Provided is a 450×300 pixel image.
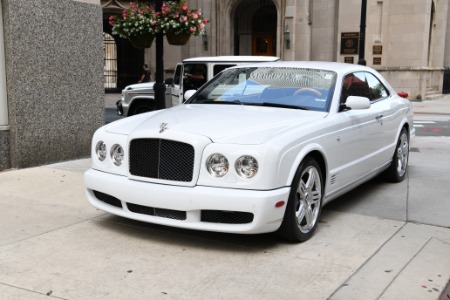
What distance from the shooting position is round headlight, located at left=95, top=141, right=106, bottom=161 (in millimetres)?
5067

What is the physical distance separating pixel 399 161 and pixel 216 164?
3.95 metres

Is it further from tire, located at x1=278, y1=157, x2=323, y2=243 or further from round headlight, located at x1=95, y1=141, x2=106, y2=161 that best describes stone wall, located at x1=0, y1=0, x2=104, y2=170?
tire, located at x1=278, y1=157, x2=323, y2=243

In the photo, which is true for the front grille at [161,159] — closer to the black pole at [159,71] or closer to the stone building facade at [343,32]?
the black pole at [159,71]

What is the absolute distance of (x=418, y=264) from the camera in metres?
4.33

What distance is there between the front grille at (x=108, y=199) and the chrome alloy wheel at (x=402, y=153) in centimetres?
416

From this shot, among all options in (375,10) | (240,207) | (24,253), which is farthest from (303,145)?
(375,10)

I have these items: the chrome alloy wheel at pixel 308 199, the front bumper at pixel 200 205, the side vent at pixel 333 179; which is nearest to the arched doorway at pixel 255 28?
the side vent at pixel 333 179

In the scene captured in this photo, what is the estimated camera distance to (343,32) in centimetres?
2494

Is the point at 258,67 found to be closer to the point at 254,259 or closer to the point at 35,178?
the point at 254,259

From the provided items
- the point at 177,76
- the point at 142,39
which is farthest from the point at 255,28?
the point at 142,39

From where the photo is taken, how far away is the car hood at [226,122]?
4.57 metres

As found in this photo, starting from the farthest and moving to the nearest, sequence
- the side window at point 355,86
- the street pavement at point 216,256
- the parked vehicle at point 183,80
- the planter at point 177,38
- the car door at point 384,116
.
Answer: the parked vehicle at point 183,80 < the planter at point 177,38 < the car door at point 384,116 < the side window at point 355,86 < the street pavement at point 216,256

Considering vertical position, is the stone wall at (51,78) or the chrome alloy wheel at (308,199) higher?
the stone wall at (51,78)

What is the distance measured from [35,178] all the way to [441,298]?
17.7 feet
